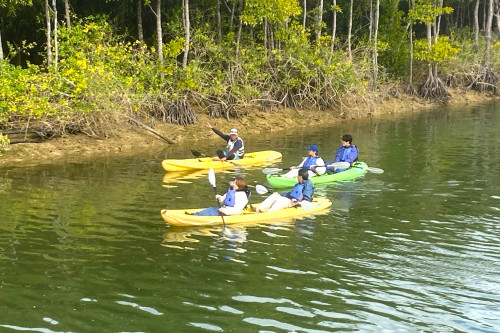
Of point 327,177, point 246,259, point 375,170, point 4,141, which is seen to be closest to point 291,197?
point 327,177

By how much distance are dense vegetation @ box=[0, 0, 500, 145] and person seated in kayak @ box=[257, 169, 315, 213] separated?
27.7 ft

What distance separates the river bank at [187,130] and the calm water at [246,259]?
2.00 m

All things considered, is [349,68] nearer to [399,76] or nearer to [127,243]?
[399,76]

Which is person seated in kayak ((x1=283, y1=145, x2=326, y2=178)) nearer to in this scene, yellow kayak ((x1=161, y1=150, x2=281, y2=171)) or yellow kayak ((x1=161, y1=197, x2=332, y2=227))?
yellow kayak ((x1=161, y1=150, x2=281, y2=171))

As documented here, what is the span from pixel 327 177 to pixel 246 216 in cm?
509

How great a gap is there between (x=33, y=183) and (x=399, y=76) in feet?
87.0

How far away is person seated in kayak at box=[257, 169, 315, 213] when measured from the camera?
13.8 meters

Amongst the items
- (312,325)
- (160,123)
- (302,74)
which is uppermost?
(302,74)

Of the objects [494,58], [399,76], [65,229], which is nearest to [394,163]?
[65,229]

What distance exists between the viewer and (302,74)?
28.9m

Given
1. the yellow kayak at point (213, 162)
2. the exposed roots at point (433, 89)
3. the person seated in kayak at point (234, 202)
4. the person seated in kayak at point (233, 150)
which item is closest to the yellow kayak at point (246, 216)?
the person seated in kayak at point (234, 202)

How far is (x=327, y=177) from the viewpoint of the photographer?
17.5 m

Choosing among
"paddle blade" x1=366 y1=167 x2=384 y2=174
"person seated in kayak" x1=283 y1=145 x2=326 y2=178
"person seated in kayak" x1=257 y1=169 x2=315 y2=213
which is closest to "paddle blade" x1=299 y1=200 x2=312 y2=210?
"person seated in kayak" x1=257 y1=169 x2=315 y2=213

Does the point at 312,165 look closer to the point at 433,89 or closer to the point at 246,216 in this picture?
the point at 246,216
